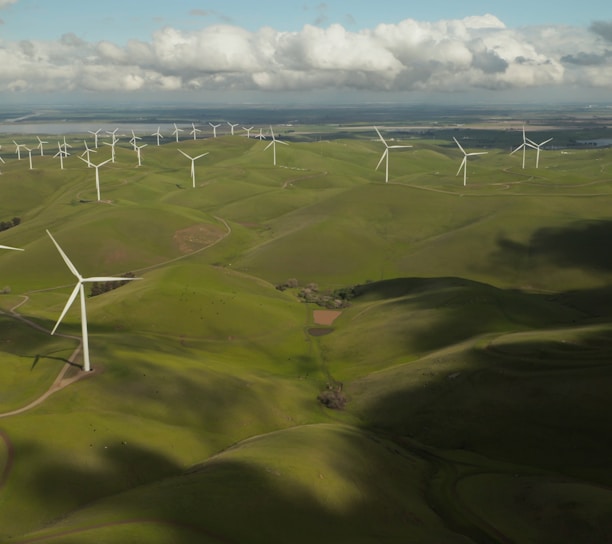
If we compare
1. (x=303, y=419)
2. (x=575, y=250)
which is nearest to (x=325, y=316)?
(x=303, y=419)

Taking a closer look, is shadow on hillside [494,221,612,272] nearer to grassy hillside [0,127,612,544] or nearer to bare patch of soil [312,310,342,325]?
grassy hillside [0,127,612,544]

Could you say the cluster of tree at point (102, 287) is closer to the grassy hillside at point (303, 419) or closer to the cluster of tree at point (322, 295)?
the grassy hillside at point (303, 419)

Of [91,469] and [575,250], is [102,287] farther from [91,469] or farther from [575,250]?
[575,250]

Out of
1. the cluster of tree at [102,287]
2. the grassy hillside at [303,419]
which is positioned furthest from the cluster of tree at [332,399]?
the cluster of tree at [102,287]

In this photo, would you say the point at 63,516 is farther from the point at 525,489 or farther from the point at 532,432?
the point at 532,432

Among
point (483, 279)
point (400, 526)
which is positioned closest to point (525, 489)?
point (400, 526)

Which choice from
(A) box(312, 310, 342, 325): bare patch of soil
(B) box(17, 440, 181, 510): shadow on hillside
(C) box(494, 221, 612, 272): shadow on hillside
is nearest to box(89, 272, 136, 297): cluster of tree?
(A) box(312, 310, 342, 325): bare patch of soil
